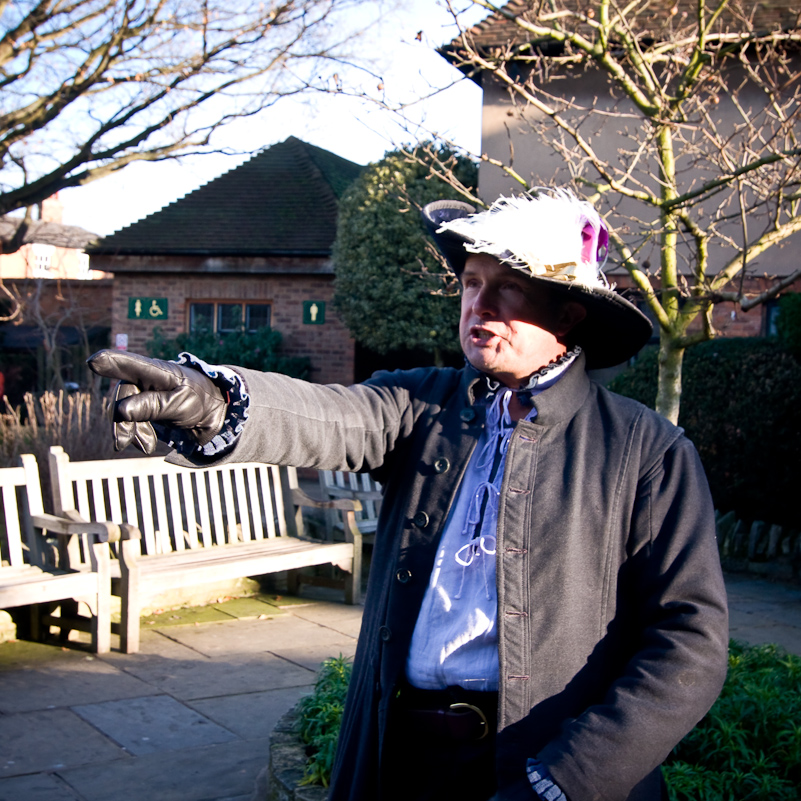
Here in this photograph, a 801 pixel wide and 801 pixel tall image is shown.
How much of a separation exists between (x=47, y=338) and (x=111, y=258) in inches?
86.8

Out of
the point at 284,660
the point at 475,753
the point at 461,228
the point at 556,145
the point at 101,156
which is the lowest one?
the point at 284,660

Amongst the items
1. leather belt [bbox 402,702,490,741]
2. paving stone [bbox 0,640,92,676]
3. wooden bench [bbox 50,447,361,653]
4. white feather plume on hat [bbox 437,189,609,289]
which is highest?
white feather plume on hat [bbox 437,189,609,289]

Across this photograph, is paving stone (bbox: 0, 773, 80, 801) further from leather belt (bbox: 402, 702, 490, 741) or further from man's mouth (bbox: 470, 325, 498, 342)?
man's mouth (bbox: 470, 325, 498, 342)

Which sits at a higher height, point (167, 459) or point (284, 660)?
point (167, 459)

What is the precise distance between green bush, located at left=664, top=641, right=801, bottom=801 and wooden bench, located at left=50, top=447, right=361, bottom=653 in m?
2.91

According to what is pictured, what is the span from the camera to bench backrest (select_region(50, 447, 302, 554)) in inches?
216

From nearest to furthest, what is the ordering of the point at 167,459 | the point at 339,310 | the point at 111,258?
the point at 167,459
the point at 339,310
the point at 111,258

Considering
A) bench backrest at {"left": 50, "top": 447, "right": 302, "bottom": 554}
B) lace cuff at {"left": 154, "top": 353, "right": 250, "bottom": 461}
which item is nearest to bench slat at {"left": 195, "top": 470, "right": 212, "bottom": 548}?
bench backrest at {"left": 50, "top": 447, "right": 302, "bottom": 554}

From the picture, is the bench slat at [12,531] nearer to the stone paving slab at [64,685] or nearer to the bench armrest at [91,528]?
the bench armrest at [91,528]

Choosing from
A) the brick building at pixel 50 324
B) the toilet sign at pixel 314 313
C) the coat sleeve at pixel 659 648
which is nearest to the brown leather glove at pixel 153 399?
the coat sleeve at pixel 659 648

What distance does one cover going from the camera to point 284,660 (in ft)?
17.0

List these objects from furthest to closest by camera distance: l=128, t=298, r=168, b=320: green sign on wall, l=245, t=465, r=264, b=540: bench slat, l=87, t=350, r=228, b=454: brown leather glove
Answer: l=128, t=298, r=168, b=320: green sign on wall < l=245, t=465, r=264, b=540: bench slat < l=87, t=350, r=228, b=454: brown leather glove

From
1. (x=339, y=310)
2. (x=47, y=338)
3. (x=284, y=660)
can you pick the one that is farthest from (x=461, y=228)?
(x=47, y=338)

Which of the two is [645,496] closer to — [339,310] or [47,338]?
[339,310]
